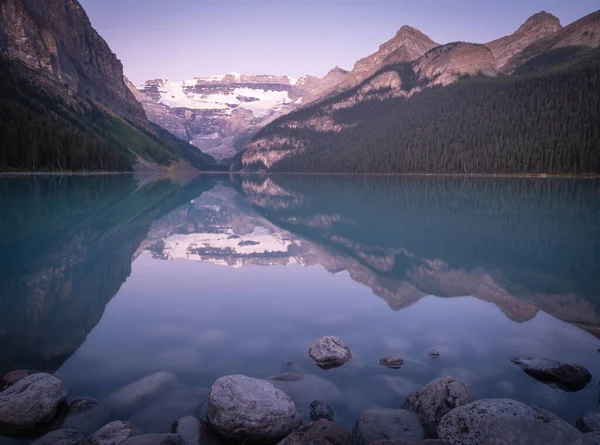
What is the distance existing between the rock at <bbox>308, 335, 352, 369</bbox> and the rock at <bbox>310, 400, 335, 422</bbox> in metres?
2.22

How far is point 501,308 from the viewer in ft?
57.6

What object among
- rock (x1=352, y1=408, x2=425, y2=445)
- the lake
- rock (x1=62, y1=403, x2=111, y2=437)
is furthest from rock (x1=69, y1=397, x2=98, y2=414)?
rock (x1=352, y1=408, x2=425, y2=445)

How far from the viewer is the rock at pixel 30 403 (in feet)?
28.5

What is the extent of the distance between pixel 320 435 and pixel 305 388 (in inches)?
128

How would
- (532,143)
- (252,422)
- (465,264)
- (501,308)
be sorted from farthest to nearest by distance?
(532,143) < (465,264) < (501,308) < (252,422)

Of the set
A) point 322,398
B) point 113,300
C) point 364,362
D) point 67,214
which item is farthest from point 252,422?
point 67,214

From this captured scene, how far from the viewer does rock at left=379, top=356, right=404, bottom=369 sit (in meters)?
12.0

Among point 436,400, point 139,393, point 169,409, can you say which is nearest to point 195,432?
point 169,409

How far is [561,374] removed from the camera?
11.2 metres

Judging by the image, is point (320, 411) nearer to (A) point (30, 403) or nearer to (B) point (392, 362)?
(B) point (392, 362)

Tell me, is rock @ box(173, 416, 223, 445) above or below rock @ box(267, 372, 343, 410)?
above

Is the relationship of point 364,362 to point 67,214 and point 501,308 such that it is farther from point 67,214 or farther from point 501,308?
point 67,214

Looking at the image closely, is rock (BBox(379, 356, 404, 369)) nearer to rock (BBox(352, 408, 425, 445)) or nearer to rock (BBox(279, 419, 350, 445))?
rock (BBox(352, 408, 425, 445))

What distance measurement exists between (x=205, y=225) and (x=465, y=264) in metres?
27.5
